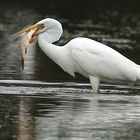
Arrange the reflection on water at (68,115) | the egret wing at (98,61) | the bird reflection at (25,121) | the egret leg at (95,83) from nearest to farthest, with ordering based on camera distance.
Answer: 1. the bird reflection at (25,121)
2. the reflection on water at (68,115)
3. the egret leg at (95,83)
4. the egret wing at (98,61)

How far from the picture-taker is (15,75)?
19.2 metres

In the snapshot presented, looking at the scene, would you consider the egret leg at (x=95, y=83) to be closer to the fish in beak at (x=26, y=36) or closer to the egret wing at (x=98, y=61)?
the egret wing at (x=98, y=61)

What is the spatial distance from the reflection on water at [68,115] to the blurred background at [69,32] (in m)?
3.07

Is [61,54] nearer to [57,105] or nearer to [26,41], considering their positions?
[26,41]

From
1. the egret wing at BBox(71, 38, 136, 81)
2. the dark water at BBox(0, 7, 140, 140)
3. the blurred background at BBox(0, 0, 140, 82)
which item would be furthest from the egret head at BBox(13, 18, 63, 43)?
the blurred background at BBox(0, 0, 140, 82)

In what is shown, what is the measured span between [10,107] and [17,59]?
9.09 m

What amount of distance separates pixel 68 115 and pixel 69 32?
21.1m

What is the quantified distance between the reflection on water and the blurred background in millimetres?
3069

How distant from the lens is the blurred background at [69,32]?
802 inches

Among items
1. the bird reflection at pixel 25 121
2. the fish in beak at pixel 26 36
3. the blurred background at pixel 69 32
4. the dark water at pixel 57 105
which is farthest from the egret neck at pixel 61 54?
the blurred background at pixel 69 32

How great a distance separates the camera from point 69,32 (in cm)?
3459

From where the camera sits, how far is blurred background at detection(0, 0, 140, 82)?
20383 mm

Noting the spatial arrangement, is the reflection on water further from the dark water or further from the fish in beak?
the fish in beak

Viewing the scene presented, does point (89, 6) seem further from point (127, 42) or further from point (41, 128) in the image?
point (41, 128)
